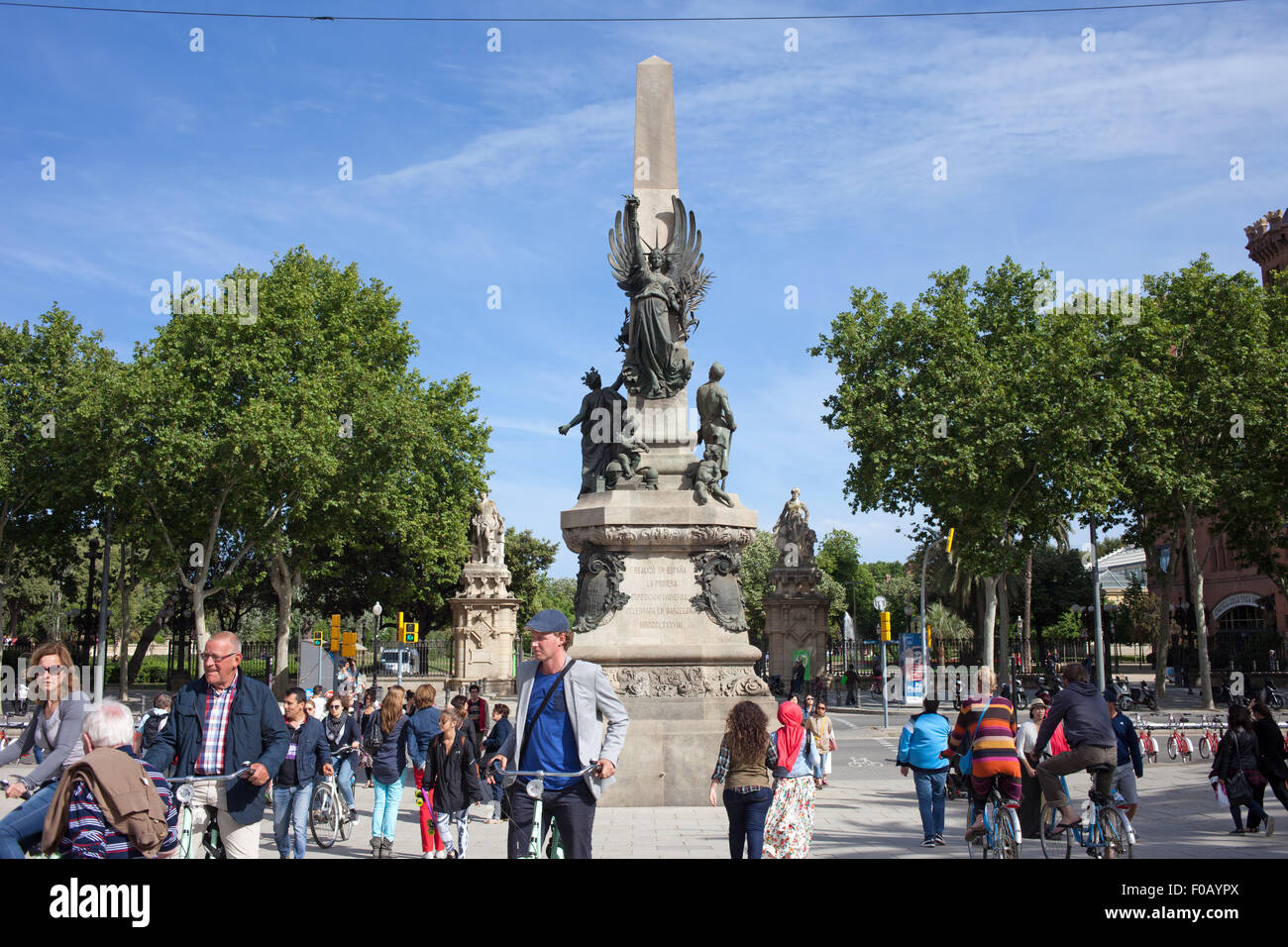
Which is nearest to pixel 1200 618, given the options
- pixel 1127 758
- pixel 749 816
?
pixel 1127 758

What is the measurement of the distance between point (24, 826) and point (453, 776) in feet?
15.0

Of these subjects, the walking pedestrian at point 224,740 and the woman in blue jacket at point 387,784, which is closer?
the walking pedestrian at point 224,740

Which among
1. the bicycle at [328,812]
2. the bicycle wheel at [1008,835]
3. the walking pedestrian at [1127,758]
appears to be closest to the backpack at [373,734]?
the bicycle at [328,812]

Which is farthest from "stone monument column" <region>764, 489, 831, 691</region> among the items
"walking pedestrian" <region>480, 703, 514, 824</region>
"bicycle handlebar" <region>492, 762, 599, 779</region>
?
"bicycle handlebar" <region>492, 762, 599, 779</region>

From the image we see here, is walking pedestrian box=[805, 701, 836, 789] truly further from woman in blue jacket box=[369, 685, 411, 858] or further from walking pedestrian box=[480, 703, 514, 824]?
woman in blue jacket box=[369, 685, 411, 858]

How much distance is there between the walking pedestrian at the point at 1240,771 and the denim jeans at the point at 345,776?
9938mm

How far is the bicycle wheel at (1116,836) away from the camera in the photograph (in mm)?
9188

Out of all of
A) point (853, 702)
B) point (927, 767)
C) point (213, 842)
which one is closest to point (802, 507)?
point (853, 702)

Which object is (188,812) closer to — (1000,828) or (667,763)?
(1000,828)

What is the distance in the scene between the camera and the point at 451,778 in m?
10.6

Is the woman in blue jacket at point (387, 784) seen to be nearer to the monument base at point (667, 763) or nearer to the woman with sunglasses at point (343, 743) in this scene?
the woman with sunglasses at point (343, 743)

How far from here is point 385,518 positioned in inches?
1689
